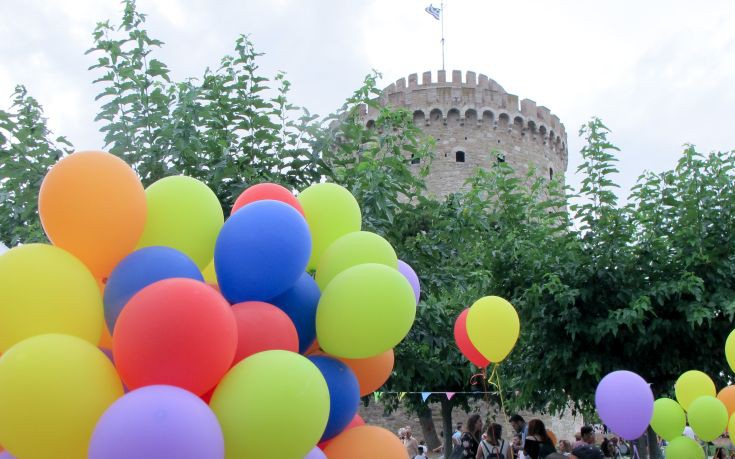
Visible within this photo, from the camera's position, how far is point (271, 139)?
22.1ft

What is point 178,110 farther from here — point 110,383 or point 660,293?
point 660,293

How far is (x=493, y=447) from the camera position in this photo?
22.7 ft

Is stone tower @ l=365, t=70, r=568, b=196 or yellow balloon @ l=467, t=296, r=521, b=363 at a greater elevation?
stone tower @ l=365, t=70, r=568, b=196

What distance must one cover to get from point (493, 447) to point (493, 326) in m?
1.27

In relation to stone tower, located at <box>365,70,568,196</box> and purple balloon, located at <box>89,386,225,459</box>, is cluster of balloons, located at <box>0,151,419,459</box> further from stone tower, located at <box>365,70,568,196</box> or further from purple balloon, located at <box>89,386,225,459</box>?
stone tower, located at <box>365,70,568,196</box>

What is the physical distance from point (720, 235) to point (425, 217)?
15.2 feet

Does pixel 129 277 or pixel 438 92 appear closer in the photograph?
pixel 129 277

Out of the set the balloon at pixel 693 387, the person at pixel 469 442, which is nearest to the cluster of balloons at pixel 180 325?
the person at pixel 469 442

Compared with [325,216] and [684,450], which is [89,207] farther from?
[684,450]

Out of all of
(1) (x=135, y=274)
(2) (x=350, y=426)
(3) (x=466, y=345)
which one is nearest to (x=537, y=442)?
(3) (x=466, y=345)

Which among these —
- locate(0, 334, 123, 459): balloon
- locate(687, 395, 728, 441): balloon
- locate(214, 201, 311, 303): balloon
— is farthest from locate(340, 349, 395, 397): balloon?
locate(687, 395, 728, 441): balloon

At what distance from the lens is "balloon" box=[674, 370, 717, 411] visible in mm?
7777

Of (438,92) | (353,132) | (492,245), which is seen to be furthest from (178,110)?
(438,92)

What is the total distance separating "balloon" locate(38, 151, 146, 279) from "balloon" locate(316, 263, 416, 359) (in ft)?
3.14
